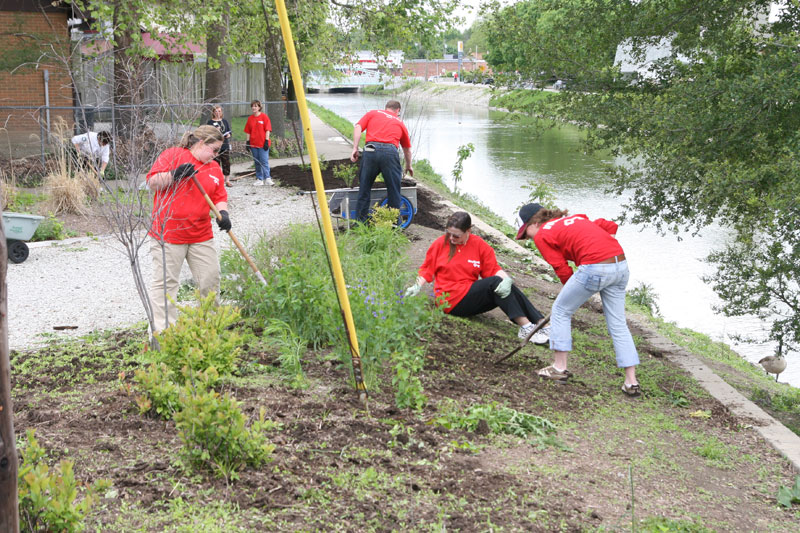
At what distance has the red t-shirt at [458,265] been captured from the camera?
7254 millimetres

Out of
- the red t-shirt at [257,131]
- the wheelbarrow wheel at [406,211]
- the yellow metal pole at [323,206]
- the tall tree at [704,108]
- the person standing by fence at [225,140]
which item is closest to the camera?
the yellow metal pole at [323,206]

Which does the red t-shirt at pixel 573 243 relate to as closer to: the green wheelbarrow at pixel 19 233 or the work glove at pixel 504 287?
the work glove at pixel 504 287

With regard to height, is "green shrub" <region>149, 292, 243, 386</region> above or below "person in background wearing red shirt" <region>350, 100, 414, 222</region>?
below

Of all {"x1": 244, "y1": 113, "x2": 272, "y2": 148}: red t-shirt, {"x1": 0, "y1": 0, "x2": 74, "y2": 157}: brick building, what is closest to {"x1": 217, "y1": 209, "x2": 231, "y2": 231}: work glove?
{"x1": 244, "y1": 113, "x2": 272, "y2": 148}: red t-shirt

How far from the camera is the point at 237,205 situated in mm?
13914

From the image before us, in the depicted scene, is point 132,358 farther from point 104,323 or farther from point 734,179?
point 734,179

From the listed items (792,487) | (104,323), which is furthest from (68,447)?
(792,487)

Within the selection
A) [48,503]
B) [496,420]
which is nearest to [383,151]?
[496,420]

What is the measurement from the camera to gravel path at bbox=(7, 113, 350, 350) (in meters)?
7.00

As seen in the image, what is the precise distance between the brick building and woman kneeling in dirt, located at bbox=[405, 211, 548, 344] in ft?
46.3

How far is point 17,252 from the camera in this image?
9.48 meters

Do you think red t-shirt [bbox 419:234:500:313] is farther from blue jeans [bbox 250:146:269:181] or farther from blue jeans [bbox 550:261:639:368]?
blue jeans [bbox 250:146:269:181]

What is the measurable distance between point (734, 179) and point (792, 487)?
2931mm

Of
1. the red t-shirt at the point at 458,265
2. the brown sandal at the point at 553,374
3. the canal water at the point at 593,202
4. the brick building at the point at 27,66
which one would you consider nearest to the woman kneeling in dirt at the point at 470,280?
the red t-shirt at the point at 458,265
